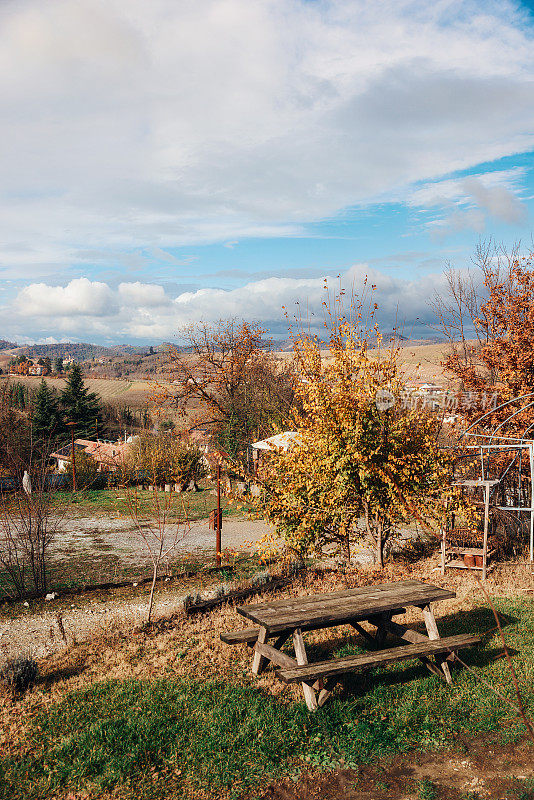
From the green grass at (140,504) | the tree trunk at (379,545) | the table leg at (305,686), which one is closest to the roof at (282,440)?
the tree trunk at (379,545)

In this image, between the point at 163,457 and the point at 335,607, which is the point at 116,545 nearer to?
the point at 163,457

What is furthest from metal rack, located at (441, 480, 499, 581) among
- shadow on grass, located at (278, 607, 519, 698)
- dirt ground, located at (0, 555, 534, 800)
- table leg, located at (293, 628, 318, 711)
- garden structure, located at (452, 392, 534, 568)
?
table leg, located at (293, 628, 318, 711)

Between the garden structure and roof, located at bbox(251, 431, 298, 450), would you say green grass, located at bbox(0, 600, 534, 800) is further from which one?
the garden structure

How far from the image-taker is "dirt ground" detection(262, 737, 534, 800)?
3402 mm

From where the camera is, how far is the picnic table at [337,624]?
14.5 feet

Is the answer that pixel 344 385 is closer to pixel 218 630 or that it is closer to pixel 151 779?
pixel 218 630

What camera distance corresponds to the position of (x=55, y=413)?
1890 inches

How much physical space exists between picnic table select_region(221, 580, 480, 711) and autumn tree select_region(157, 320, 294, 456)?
19749 mm

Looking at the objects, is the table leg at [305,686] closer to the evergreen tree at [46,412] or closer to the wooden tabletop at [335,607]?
the wooden tabletop at [335,607]

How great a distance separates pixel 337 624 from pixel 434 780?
57.5 inches

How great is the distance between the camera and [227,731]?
4105 millimetres

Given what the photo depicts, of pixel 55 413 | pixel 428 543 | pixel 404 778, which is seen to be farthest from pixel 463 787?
pixel 55 413

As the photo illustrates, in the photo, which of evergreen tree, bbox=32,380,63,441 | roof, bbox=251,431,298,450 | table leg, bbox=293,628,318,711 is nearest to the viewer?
table leg, bbox=293,628,318,711

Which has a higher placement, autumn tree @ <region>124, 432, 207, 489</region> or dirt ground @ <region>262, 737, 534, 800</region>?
autumn tree @ <region>124, 432, 207, 489</region>
